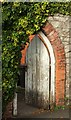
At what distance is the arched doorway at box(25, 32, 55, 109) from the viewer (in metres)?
8.17

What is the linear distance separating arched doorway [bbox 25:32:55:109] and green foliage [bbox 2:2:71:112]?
1.00 meters

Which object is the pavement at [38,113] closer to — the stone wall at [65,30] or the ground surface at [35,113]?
the ground surface at [35,113]

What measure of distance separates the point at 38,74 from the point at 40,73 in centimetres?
10

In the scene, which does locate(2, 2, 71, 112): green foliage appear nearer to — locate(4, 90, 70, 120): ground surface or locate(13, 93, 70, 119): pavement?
locate(4, 90, 70, 120): ground surface

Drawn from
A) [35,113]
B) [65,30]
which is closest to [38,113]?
[35,113]

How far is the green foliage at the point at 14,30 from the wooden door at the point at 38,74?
1407 millimetres

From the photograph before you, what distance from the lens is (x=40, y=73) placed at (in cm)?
846

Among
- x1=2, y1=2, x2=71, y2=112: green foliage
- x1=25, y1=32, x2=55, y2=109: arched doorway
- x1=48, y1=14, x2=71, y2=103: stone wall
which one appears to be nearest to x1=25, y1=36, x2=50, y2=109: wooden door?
x1=25, y1=32, x2=55, y2=109: arched doorway

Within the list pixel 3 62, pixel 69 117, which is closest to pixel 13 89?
pixel 3 62

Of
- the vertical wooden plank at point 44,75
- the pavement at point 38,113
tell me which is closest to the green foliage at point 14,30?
the pavement at point 38,113

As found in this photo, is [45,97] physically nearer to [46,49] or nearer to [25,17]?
[46,49]

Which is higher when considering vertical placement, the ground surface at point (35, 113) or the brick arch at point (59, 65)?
the brick arch at point (59, 65)

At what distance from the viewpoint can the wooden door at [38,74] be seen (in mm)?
8281

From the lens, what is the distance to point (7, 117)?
23.2ft
